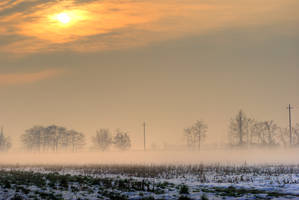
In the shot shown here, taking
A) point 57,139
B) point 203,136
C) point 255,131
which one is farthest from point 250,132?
point 57,139

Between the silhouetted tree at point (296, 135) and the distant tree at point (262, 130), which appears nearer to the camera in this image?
the distant tree at point (262, 130)

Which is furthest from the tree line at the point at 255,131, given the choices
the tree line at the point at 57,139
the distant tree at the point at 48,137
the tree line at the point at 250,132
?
the distant tree at the point at 48,137

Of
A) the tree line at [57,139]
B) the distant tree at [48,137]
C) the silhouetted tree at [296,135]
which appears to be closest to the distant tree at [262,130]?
the silhouetted tree at [296,135]

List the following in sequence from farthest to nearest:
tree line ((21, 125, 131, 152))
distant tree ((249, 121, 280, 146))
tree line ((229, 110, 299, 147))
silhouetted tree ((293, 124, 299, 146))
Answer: tree line ((21, 125, 131, 152)) → silhouetted tree ((293, 124, 299, 146)) → distant tree ((249, 121, 280, 146)) → tree line ((229, 110, 299, 147))

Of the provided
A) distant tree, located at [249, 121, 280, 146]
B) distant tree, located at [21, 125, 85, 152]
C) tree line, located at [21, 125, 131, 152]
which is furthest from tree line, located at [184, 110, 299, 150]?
distant tree, located at [21, 125, 85, 152]

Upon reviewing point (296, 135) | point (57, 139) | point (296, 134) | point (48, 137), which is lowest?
point (57, 139)

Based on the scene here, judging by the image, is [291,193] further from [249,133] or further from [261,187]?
[249,133]

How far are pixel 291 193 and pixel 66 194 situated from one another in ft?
44.5

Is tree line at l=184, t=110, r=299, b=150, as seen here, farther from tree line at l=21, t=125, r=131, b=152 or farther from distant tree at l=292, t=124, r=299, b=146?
tree line at l=21, t=125, r=131, b=152

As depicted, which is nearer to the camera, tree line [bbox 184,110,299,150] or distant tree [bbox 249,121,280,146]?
tree line [bbox 184,110,299,150]

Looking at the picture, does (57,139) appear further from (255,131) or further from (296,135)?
(296,135)

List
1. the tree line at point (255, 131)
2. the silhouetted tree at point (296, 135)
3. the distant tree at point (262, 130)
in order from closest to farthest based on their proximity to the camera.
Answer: the tree line at point (255, 131) → the distant tree at point (262, 130) → the silhouetted tree at point (296, 135)

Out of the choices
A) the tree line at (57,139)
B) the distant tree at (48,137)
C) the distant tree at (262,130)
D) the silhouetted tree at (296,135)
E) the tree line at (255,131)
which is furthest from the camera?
the distant tree at (48,137)

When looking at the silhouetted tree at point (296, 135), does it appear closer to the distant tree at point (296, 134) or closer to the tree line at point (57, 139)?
the distant tree at point (296, 134)
